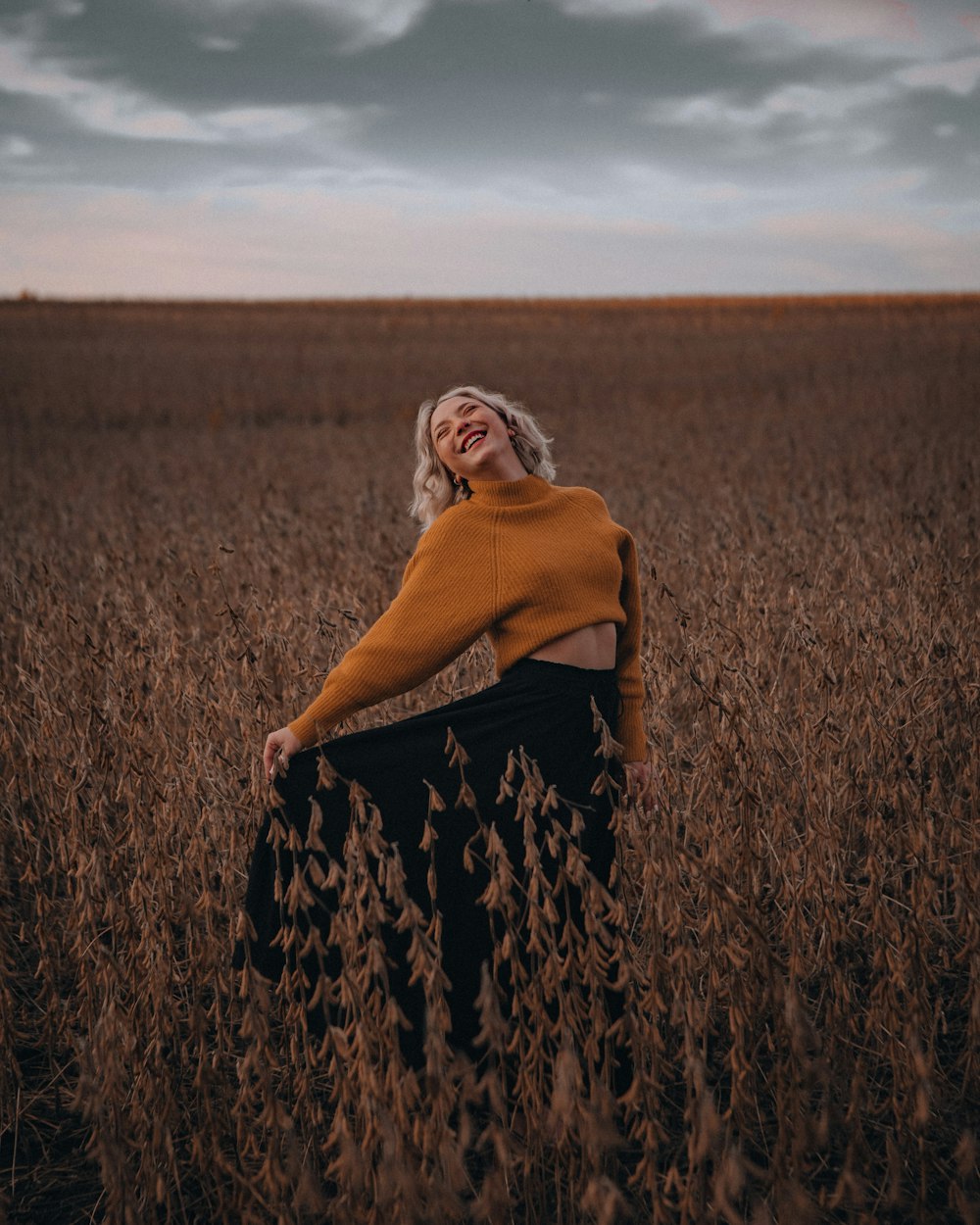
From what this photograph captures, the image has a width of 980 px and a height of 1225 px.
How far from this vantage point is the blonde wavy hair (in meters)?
2.20

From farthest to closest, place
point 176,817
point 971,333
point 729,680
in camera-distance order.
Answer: point 971,333
point 729,680
point 176,817

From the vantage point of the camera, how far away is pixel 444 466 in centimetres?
221

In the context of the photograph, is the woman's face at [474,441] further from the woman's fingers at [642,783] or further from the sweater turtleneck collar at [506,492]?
the woman's fingers at [642,783]

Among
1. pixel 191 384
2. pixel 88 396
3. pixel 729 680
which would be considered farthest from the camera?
pixel 191 384

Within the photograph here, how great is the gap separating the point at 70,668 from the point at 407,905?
3046 mm

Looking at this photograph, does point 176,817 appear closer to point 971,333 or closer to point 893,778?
point 893,778

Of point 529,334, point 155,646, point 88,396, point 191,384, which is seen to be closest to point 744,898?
point 155,646

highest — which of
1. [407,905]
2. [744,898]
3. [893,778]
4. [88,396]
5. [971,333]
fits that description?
[971,333]

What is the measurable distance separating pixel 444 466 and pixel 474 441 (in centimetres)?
18

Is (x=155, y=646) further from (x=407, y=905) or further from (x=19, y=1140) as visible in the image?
(x=407, y=905)

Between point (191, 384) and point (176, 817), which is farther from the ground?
point (191, 384)

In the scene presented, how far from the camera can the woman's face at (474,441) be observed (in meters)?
2.03

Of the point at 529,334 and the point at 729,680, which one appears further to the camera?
the point at 529,334

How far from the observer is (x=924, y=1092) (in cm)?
130
